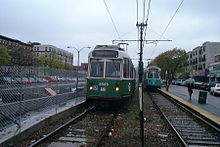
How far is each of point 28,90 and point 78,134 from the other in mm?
2504

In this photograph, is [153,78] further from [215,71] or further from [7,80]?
[215,71]

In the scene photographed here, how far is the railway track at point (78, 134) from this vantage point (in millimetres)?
5955

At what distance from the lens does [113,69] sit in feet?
35.3

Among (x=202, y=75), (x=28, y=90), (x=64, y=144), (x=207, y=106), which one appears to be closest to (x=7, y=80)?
(x=28, y=90)

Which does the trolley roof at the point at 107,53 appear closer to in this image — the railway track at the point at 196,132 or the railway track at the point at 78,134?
the railway track at the point at 78,134

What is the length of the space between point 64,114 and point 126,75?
399 centimetres

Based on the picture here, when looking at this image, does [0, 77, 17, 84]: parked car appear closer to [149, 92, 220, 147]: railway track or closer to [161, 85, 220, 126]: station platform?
[149, 92, 220, 147]: railway track

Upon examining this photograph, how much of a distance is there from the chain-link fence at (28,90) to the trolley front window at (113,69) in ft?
7.43

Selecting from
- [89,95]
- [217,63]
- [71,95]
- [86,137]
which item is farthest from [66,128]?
[217,63]

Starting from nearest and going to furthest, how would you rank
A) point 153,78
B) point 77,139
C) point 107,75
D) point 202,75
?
point 77,139 → point 107,75 → point 153,78 → point 202,75

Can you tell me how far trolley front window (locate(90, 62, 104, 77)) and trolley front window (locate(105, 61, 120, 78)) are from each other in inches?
11.7

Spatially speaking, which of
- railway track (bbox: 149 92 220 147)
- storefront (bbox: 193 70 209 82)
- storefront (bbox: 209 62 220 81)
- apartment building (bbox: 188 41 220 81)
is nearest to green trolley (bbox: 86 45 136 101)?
railway track (bbox: 149 92 220 147)

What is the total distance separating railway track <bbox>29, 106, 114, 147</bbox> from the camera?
5.96 metres

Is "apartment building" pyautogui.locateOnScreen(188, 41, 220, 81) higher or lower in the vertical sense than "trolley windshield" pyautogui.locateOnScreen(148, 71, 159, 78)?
higher
